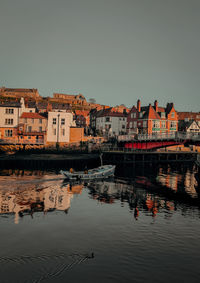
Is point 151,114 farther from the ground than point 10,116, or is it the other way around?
point 151,114

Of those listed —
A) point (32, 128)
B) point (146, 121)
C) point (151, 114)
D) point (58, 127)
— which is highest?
point (151, 114)

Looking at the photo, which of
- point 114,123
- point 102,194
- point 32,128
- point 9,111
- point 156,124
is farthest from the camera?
point 114,123

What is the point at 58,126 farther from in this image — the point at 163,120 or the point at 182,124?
the point at 182,124

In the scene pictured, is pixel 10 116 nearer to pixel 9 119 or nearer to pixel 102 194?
pixel 9 119

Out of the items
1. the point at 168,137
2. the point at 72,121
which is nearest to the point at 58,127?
the point at 72,121

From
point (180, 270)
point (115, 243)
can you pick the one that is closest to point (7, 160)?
point (115, 243)

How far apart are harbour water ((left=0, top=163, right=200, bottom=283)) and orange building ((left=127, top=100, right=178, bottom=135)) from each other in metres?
65.2

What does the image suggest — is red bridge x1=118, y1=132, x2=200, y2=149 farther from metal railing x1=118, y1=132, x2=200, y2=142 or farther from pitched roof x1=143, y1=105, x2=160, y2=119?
pitched roof x1=143, y1=105, x2=160, y2=119

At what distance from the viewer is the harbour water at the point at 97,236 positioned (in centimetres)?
1588

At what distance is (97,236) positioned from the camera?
21812mm

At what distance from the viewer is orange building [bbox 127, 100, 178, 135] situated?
338 feet

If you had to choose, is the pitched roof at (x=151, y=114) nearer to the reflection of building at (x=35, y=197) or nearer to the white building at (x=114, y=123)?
the white building at (x=114, y=123)

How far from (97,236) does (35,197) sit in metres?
14.7

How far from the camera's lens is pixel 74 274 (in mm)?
15555
